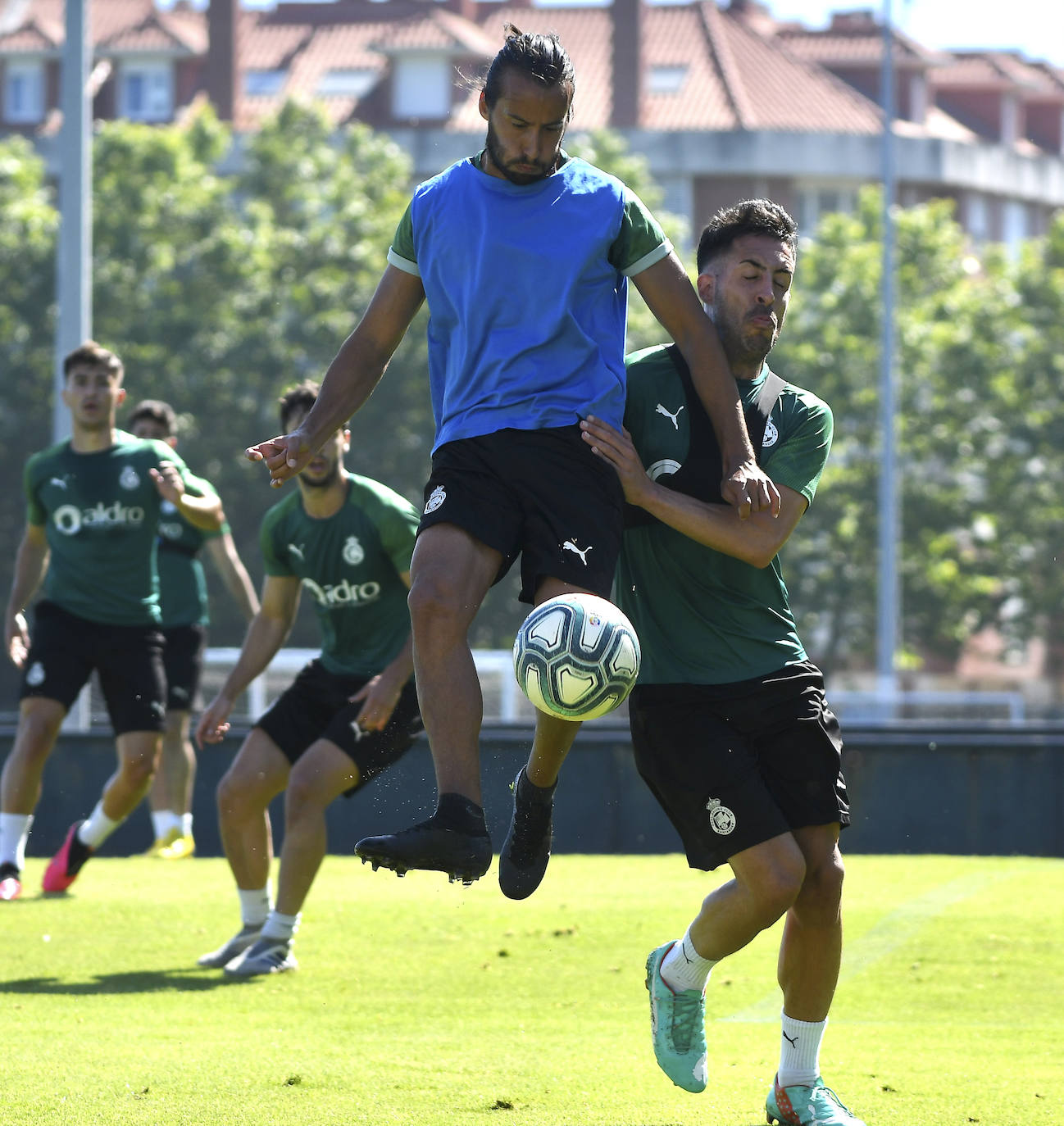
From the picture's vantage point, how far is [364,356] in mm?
5840

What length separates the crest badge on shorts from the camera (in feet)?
18.1

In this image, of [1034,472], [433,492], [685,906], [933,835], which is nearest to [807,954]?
[433,492]

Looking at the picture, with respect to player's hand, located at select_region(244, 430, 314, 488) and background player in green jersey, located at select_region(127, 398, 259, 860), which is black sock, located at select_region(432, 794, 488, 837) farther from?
background player in green jersey, located at select_region(127, 398, 259, 860)

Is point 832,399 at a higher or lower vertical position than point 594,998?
higher

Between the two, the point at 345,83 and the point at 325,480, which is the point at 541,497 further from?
the point at 345,83

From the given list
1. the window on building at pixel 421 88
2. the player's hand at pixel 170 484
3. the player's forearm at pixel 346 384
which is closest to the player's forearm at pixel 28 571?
the player's hand at pixel 170 484

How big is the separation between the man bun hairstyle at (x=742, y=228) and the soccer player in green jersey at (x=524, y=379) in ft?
0.96

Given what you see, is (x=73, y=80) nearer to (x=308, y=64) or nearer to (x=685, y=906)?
(x=685, y=906)

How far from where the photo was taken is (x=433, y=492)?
18.1 ft

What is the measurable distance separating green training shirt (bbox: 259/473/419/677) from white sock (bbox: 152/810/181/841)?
4.38 meters

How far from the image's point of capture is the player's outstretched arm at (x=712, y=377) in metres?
5.42

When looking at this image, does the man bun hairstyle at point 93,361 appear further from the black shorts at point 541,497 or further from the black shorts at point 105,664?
the black shorts at point 541,497

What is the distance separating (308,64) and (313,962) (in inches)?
2417

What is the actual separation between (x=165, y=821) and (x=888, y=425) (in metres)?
21.7
